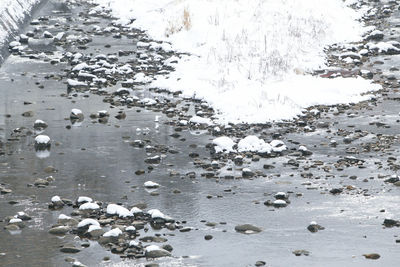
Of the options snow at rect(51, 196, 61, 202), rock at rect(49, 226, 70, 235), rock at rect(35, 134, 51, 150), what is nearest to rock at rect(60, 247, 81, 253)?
rock at rect(49, 226, 70, 235)

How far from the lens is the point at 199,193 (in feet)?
31.3

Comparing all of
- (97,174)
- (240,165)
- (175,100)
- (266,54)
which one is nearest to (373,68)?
(266,54)

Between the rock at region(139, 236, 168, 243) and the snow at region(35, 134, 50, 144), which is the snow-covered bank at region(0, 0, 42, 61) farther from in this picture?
the rock at region(139, 236, 168, 243)

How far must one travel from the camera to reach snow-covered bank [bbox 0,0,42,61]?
19909 millimetres

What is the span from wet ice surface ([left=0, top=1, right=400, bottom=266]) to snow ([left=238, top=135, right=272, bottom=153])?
0.28 m

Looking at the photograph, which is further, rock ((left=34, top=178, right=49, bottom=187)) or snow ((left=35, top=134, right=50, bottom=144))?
snow ((left=35, top=134, right=50, bottom=144))

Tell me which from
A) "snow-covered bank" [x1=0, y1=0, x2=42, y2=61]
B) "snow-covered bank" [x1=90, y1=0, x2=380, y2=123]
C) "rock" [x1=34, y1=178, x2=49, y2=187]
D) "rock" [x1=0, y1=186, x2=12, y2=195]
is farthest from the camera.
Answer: "snow-covered bank" [x1=0, y1=0, x2=42, y2=61]

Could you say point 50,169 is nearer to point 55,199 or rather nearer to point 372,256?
point 55,199

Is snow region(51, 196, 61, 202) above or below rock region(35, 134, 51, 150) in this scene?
below

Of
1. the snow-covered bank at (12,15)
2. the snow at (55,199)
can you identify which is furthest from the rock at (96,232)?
the snow-covered bank at (12,15)

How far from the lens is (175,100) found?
14.5 meters

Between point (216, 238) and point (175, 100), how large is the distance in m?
6.77

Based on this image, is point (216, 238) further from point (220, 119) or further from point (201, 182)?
point (220, 119)

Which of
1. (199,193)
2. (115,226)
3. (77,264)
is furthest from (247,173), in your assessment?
(77,264)
